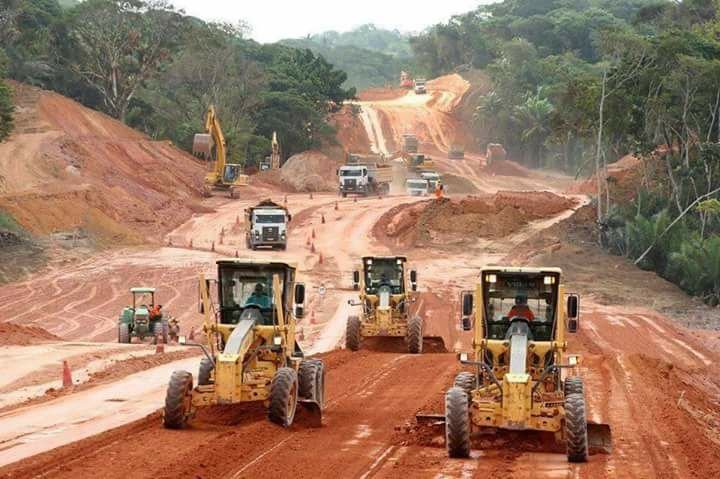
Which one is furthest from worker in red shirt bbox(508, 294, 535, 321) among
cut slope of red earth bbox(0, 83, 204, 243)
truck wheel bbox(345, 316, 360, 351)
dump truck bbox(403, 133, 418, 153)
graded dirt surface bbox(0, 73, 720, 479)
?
dump truck bbox(403, 133, 418, 153)

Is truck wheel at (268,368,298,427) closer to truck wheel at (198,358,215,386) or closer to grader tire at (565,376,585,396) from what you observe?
truck wheel at (198,358,215,386)

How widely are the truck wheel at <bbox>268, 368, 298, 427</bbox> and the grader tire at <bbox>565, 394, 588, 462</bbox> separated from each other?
4049mm

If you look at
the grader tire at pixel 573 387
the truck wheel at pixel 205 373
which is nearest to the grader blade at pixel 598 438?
the grader tire at pixel 573 387

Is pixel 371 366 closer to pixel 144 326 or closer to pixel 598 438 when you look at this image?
pixel 144 326

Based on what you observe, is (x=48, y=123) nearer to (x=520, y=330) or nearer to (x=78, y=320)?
(x=78, y=320)

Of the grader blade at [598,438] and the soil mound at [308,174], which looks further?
the soil mound at [308,174]

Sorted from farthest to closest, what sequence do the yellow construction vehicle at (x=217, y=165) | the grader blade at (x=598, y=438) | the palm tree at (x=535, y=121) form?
the palm tree at (x=535, y=121), the yellow construction vehicle at (x=217, y=165), the grader blade at (x=598, y=438)

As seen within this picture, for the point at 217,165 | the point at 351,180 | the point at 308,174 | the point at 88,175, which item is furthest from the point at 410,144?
the point at 88,175

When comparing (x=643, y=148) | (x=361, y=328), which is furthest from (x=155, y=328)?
(x=643, y=148)

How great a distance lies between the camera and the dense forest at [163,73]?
81.6 metres

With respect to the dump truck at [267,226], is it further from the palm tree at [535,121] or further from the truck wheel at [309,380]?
the palm tree at [535,121]

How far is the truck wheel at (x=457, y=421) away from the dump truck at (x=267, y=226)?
40191 millimetres

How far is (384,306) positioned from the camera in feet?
96.5

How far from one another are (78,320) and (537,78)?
79.6 meters
